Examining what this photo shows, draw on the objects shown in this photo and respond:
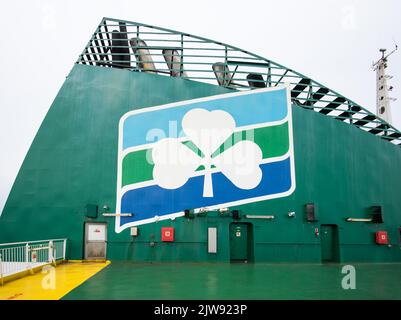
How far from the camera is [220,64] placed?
14.0 m

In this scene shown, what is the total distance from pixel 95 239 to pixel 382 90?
20.7 metres

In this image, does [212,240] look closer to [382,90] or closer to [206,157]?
[206,157]

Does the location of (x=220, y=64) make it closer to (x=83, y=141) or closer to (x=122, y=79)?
(x=122, y=79)

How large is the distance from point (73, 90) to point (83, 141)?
2.10 metres

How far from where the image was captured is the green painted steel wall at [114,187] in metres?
11.8

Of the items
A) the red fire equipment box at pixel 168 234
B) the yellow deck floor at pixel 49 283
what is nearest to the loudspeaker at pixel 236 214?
the red fire equipment box at pixel 168 234

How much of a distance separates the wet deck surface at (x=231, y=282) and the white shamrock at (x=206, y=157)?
2.93 m

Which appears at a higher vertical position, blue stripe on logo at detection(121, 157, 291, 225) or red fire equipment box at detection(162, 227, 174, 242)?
blue stripe on logo at detection(121, 157, 291, 225)

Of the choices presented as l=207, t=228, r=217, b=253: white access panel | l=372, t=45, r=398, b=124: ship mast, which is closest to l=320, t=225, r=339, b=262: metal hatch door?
l=207, t=228, r=217, b=253: white access panel

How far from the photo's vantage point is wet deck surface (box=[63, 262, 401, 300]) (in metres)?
7.00

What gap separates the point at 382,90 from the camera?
22641 mm

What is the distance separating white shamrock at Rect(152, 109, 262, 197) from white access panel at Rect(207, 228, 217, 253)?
50.4 inches

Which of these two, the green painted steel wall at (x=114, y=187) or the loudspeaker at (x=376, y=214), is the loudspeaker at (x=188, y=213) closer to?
the green painted steel wall at (x=114, y=187)

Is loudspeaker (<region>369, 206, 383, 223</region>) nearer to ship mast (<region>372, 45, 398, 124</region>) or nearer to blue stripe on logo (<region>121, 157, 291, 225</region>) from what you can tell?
blue stripe on logo (<region>121, 157, 291, 225</region>)
